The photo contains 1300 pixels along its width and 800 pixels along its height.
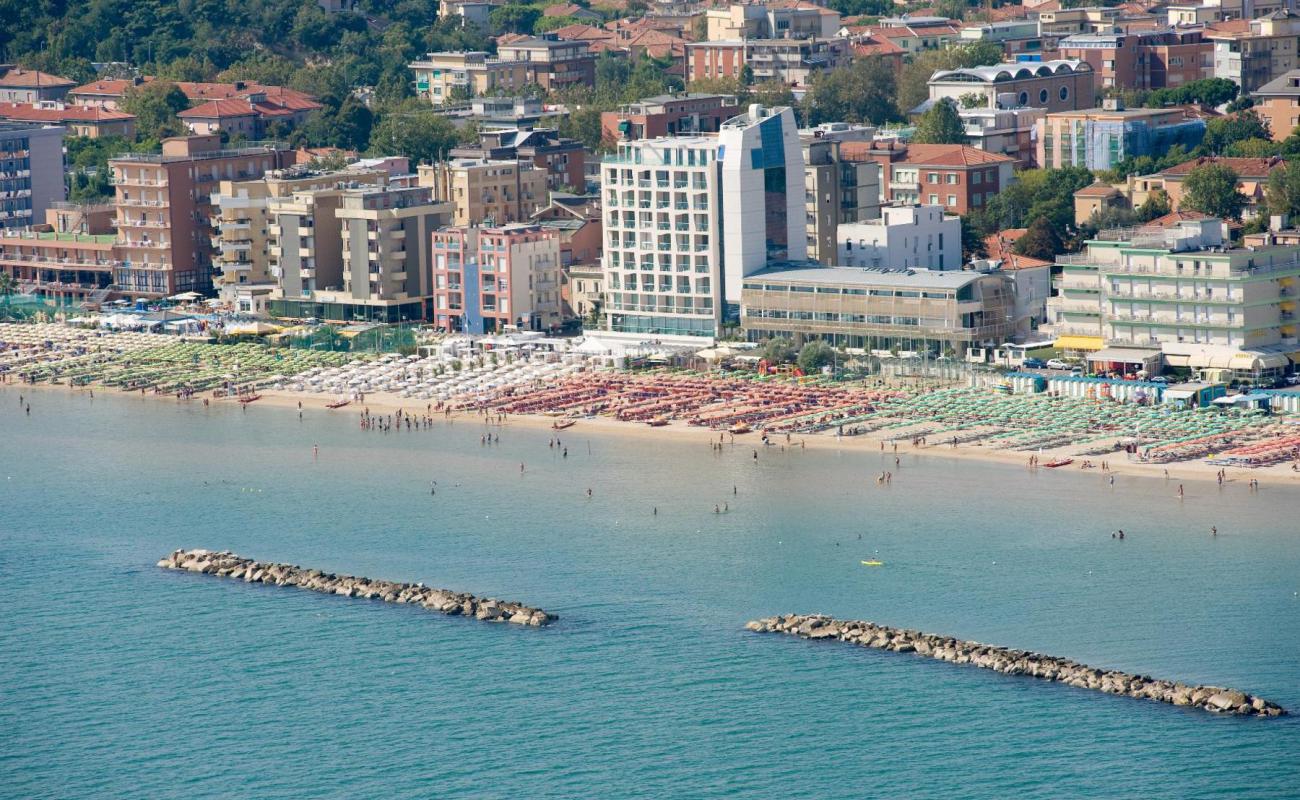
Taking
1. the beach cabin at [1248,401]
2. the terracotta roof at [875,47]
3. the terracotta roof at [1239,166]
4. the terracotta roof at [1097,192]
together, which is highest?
the terracotta roof at [875,47]

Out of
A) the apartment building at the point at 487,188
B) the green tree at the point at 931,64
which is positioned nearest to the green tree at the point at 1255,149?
the green tree at the point at 931,64

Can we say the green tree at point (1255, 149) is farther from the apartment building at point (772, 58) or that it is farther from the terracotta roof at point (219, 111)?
the terracotta roof at point (219, 111)

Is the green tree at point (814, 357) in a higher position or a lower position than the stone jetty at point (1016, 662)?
higher

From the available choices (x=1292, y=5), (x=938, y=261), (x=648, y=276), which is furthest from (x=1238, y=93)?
(x=648, y=276)

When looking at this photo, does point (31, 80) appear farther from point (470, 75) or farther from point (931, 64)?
point (931, 64)

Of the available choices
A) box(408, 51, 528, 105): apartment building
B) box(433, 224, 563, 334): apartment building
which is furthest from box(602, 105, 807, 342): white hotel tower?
box(408, 51, 528, 105): apartment building
